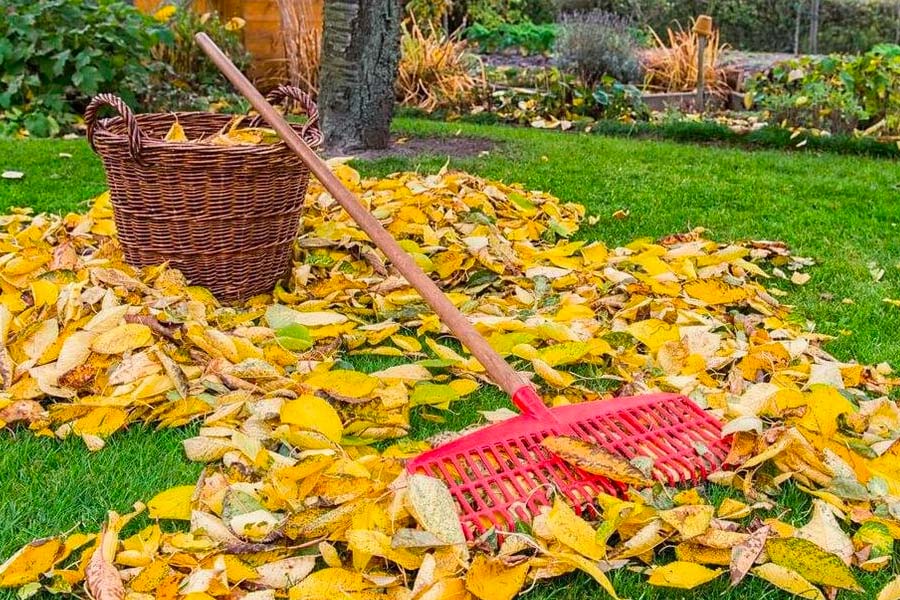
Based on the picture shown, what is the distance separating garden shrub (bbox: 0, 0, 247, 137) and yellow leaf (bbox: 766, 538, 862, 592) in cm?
554

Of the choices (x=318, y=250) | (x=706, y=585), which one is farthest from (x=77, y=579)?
(x=318, y=250)

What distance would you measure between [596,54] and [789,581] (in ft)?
23.0

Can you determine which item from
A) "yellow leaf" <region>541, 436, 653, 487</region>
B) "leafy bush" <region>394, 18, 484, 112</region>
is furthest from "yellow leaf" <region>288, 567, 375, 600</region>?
"leafy bush" <region>394, 18, 484, 112</region>

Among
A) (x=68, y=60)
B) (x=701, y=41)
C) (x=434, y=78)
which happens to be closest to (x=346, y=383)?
(x=68, y=60)

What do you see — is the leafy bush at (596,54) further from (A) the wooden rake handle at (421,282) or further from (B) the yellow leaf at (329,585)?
(B) the yellow leaf at (329,585)

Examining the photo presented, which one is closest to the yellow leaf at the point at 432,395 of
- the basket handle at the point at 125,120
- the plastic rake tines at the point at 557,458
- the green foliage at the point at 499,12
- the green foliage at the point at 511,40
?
the plastic rake tines at the point at 557,458

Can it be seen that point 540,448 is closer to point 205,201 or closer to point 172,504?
point 172,504

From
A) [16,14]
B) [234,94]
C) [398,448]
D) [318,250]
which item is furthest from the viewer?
[234,94]

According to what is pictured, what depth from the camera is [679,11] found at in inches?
537

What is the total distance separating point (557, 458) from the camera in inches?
67.4

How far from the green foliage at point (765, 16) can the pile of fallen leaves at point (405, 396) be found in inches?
434

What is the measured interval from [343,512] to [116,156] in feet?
4.97

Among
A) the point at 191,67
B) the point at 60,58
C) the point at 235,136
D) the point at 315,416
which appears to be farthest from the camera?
the point at 191,67

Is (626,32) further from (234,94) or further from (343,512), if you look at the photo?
(343,512)
